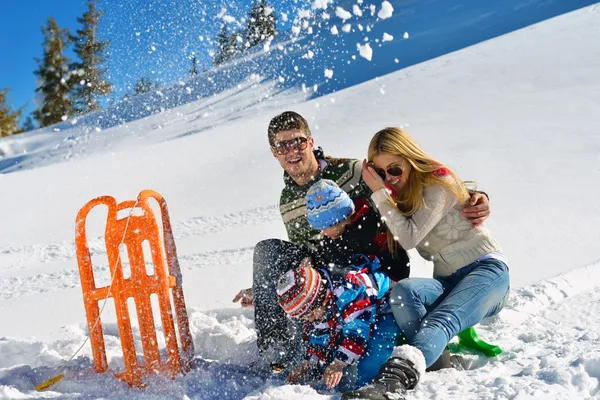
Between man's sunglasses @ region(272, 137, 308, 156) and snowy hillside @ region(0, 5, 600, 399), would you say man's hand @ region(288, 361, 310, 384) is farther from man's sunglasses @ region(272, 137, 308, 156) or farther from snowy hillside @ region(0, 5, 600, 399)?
man's sunglasses @ region(272, 137, 308, 156)

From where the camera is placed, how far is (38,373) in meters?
2.99

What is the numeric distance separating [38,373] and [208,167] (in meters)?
8.14

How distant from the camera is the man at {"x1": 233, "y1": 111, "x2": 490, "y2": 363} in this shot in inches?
116

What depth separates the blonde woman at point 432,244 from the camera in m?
2.63

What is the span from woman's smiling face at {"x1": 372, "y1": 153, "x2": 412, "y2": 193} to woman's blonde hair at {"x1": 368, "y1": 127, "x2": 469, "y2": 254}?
2cm

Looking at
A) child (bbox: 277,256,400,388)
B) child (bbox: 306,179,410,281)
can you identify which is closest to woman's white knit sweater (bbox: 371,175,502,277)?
child (bbox: 306,179,410,281)

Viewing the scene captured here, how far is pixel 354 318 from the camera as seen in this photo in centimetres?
260

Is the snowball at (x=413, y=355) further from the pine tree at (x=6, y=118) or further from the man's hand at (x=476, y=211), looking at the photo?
the pine tree at (x=6, y=118)

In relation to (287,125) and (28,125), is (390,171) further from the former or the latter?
(28,125)

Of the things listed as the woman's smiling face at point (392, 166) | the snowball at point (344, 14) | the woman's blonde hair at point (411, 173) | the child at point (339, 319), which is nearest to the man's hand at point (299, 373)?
the child at point (339, 319)

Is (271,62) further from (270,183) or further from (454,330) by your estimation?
(454,330)

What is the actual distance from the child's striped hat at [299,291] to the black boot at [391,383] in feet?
1.41

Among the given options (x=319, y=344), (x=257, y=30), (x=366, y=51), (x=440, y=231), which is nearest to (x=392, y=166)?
(x=440, y=231)

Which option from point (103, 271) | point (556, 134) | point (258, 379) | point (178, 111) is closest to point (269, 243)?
point (258, 379)
